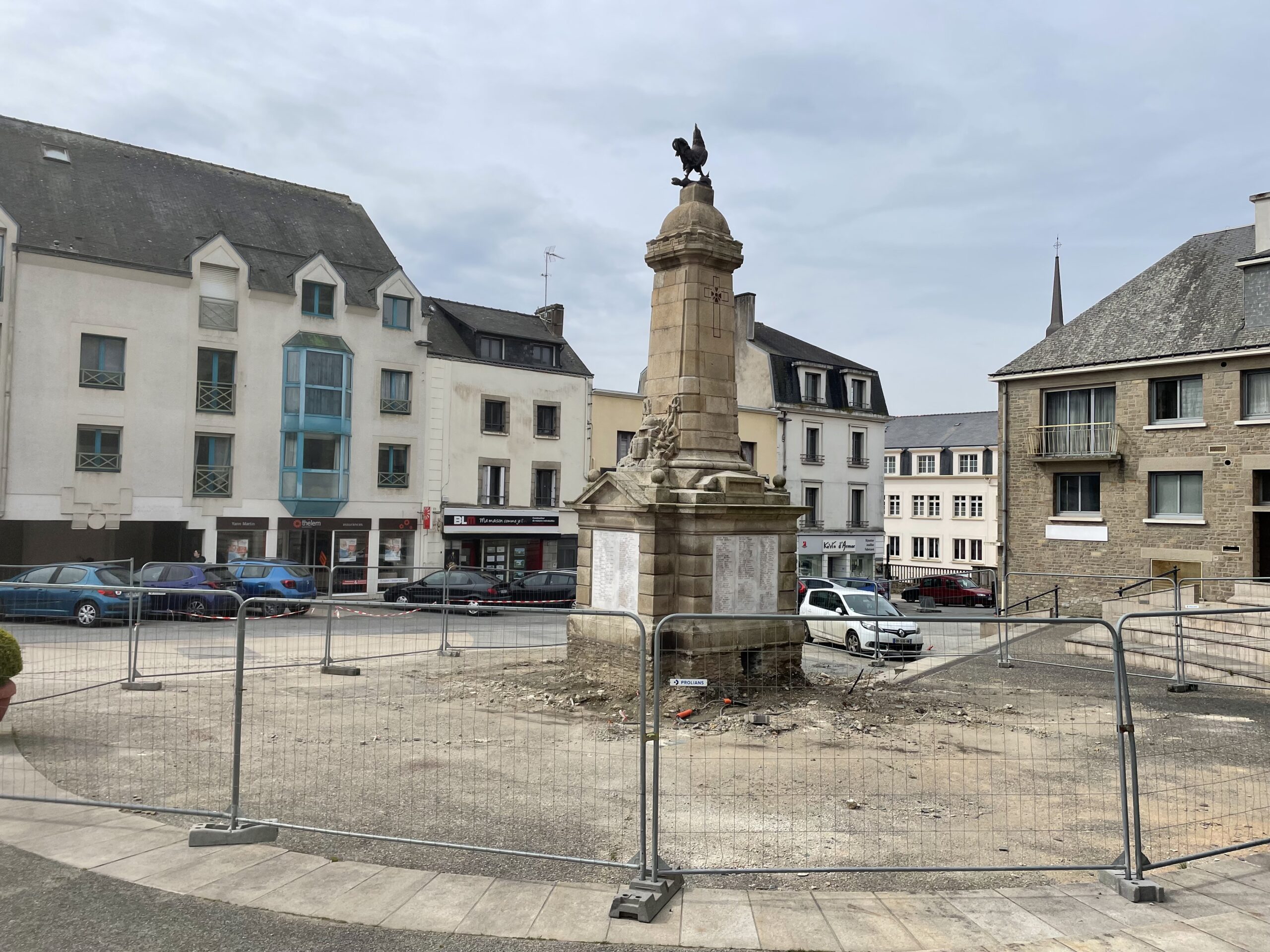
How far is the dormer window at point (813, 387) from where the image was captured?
42500 millimetres

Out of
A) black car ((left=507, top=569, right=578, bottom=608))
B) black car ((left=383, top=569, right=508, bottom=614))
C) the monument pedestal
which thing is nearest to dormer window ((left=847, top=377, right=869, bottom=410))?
black car ((left=507, top=569, right=578, bottom=608))

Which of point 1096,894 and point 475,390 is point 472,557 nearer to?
point 475,390

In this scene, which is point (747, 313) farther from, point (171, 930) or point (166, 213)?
point (171, 930)

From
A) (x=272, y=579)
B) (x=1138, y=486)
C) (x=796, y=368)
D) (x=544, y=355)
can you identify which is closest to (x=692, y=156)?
(x=272, y=579)

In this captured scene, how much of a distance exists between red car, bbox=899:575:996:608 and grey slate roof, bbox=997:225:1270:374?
10.0m

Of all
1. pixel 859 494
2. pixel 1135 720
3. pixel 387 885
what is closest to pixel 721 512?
pixel 1135 720

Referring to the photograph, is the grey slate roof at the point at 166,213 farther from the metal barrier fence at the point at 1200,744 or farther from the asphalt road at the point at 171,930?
the metal barrier fence at the point at 1200,744

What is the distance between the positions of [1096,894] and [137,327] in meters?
30.1

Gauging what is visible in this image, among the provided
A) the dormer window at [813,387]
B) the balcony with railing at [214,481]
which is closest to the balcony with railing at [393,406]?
the balcony with railing at [214,481]

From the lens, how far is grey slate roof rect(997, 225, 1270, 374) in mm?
25109

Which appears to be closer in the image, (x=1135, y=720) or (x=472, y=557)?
(x=1135, y=720)

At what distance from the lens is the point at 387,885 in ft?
18.6

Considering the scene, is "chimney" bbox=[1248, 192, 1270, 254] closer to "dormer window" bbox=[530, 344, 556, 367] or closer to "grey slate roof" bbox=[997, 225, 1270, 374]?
"grey slate roof" bbox=[997, 225, 1270, 374]

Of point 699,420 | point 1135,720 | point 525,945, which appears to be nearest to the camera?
point 525,945
